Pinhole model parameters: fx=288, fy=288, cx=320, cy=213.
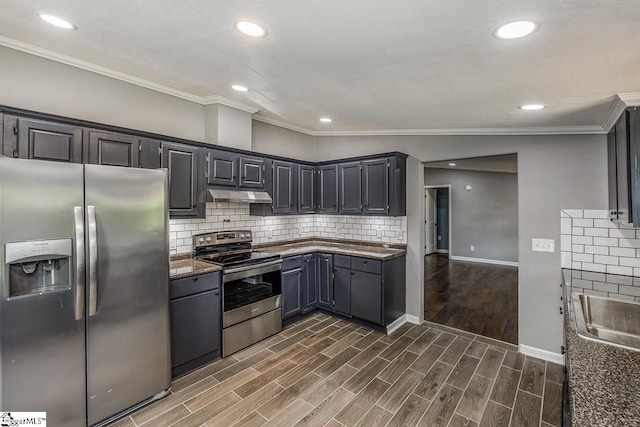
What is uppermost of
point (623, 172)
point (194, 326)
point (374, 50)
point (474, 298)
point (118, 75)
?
point (118, 75)

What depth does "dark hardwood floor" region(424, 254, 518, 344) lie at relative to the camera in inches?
150

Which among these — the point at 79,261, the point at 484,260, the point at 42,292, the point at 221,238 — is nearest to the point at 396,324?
the point at 221,238

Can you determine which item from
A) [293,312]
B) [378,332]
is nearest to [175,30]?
[293,312]

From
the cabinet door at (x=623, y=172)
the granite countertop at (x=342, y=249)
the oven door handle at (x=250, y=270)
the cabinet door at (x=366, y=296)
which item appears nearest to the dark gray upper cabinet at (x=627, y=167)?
the cabinet door at (x=623, y=172)

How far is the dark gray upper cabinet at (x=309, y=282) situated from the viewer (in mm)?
3955

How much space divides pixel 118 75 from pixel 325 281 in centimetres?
329

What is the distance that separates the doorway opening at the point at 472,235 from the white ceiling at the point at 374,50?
3089mm

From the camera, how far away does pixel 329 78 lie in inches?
90.0

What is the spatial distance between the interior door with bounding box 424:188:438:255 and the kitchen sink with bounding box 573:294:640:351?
6.58 metres

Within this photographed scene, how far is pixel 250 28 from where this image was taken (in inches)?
65.5

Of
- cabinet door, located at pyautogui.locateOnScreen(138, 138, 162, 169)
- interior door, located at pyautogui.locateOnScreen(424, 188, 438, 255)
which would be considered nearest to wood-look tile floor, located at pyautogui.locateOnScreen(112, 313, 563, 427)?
cabinet door, located at pyautogui.locateOnScreen(138, 138, 162, 169)

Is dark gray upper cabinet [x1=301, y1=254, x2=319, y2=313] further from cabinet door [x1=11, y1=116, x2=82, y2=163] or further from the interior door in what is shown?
the interior door

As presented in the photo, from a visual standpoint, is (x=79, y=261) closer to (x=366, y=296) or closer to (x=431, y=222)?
(x=366, y=296)

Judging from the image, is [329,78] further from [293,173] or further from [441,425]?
[441,425]
